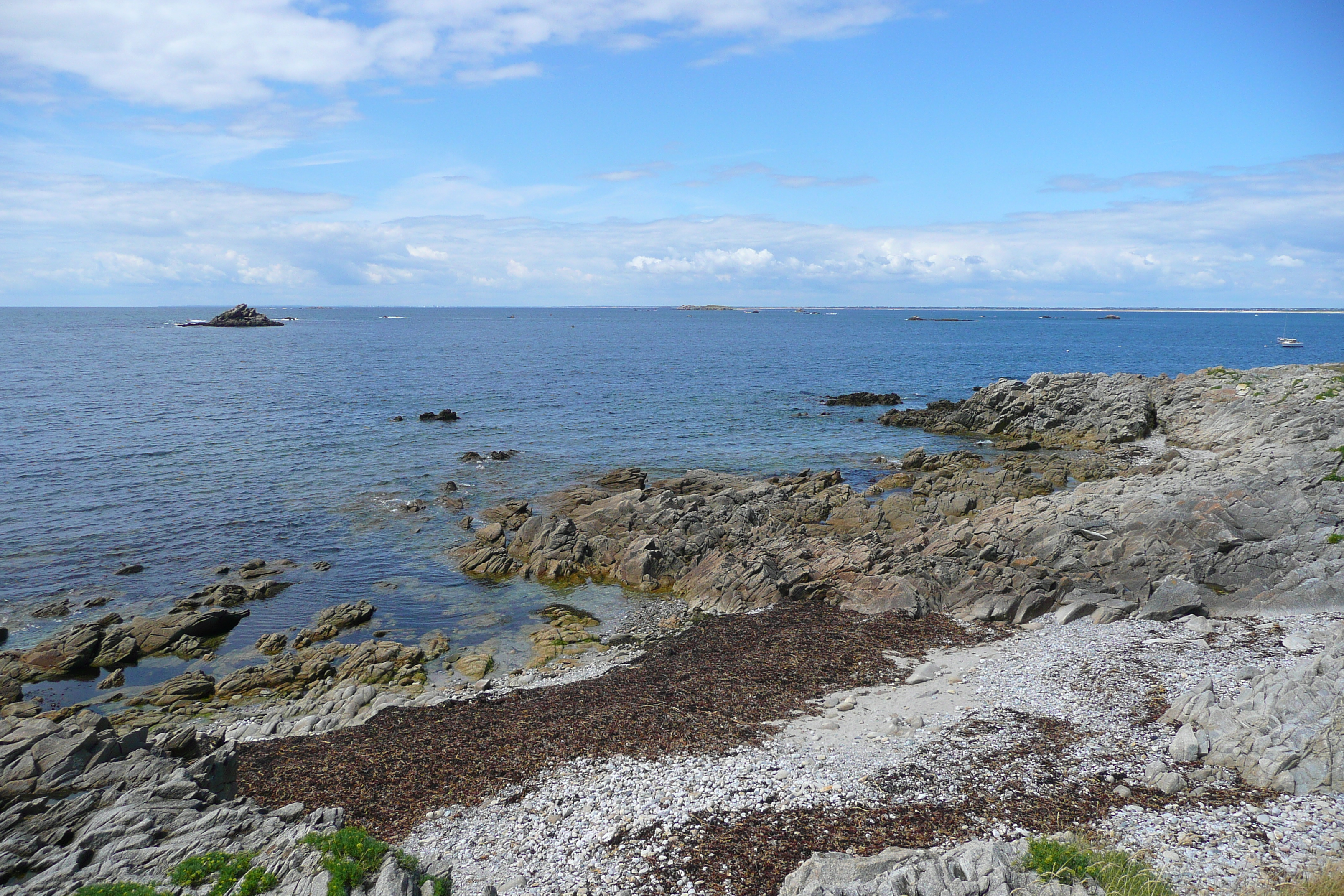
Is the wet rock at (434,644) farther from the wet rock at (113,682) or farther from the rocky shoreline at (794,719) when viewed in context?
the wet rock at (113,682)

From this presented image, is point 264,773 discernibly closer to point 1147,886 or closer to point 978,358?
point 1147,886

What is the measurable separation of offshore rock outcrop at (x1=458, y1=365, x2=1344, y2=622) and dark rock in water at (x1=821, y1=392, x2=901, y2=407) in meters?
27.7

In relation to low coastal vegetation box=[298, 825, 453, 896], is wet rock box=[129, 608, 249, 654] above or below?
below

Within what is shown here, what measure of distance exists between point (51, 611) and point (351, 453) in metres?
27.7

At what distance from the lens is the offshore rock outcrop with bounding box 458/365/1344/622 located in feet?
81.4

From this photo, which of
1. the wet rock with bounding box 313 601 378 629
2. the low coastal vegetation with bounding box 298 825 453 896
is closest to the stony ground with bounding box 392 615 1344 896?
the low coastal vegetation with bounding box 298 825 453 896

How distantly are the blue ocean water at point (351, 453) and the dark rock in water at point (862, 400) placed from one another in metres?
3.16

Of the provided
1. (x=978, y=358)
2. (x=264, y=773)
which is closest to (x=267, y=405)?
(x=264, y=773)

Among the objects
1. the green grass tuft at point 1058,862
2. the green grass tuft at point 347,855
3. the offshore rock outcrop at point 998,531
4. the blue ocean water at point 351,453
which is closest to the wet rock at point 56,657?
the blue ocean water at point 351,453

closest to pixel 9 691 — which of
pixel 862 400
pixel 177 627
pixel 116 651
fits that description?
pixel 116 651

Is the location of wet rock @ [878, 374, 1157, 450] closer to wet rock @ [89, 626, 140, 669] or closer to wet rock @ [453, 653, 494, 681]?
wet rock @ [453, 653, 494, 681]

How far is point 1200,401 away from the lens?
57812 millimetres

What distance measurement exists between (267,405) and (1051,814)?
80.2 meters

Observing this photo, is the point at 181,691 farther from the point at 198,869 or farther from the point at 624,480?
the point at 624,480
